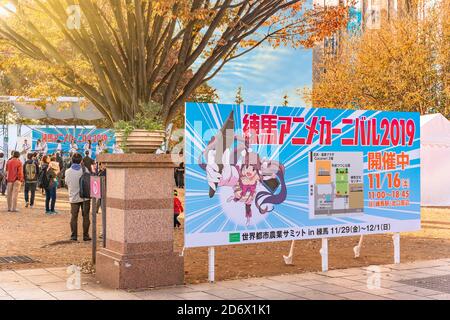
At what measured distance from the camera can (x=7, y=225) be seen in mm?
16531

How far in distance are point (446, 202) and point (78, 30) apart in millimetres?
19220

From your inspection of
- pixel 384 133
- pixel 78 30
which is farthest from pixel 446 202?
pixel 78 30

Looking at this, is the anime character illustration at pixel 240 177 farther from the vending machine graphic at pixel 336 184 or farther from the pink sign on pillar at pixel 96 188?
the pink sign on pillar at pixel 96 188

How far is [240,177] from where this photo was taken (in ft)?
28.7

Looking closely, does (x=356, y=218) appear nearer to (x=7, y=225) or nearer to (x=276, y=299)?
(x=276, y=299)

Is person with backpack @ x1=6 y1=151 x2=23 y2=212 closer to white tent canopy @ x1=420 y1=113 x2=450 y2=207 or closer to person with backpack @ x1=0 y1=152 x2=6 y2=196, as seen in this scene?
person with backpack @ x1=0 y1=152 x2=6 y2=196

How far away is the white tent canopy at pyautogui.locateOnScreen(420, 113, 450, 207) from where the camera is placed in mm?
23469

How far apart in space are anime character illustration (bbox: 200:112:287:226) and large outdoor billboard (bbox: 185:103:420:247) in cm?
1

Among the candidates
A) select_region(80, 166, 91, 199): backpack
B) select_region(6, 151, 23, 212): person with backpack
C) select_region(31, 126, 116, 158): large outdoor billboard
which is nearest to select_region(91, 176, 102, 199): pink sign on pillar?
select_region(80, 166, 91, 199): backpack

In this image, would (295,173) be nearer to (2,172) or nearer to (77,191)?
(77,191)

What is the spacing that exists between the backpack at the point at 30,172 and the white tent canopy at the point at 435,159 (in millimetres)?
14923

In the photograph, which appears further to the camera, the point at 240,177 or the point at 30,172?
the point at 30,172

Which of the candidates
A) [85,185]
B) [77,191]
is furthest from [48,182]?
[85,185]

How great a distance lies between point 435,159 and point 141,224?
1869 centimetres
